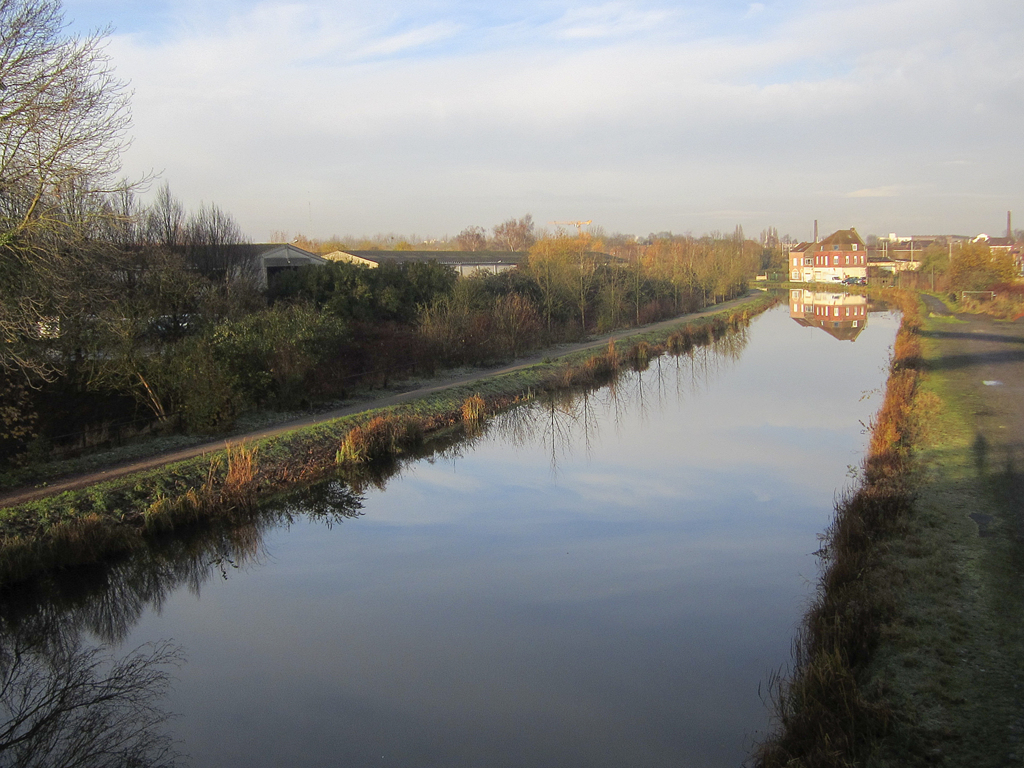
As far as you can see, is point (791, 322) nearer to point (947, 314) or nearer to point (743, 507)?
point (947, 314)

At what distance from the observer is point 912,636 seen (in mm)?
5566

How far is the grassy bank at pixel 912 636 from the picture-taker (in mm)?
4512

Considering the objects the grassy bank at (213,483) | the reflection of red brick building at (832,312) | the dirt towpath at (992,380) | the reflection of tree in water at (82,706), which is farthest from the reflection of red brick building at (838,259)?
the reflection of tree in water at (82,706)

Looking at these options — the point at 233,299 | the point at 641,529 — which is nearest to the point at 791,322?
the point at 233,299

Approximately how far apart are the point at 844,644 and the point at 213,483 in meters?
8.04

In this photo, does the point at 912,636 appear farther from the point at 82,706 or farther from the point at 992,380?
the point at 992,380

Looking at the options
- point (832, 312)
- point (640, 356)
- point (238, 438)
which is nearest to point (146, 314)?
point (238, 438)

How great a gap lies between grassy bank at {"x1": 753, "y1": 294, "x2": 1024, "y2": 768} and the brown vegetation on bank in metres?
0.01

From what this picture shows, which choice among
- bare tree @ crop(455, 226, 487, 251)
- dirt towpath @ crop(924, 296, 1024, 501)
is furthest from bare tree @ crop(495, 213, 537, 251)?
Result: dirt towpath @ crop(924, 296, 1024, 501)

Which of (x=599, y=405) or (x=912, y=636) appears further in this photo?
(x=599, y=405)

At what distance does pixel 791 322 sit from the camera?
4044 centimetres

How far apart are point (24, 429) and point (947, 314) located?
127ft

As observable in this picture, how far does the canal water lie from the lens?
536 cm

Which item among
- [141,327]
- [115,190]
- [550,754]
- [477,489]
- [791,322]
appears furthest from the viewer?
[791,322]
